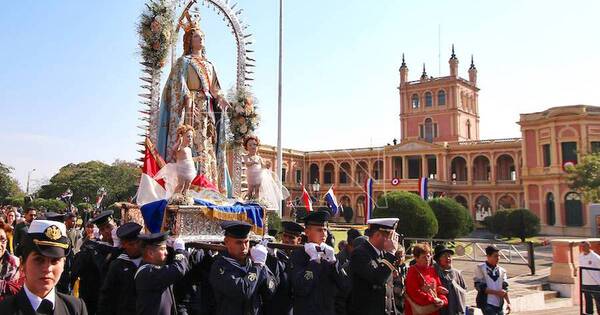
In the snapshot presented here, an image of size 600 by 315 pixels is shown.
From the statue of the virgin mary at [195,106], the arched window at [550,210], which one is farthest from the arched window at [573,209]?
the statue of the virgin mary at [195,106]

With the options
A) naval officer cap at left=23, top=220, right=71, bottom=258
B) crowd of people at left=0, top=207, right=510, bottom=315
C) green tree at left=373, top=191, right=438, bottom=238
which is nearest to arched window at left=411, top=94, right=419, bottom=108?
green tree at left=373, top=191, right=438, bottom=238

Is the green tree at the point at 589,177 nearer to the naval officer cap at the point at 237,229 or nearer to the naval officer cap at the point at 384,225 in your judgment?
the naval officer cap at the point at 384,225

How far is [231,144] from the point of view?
35.7 feet

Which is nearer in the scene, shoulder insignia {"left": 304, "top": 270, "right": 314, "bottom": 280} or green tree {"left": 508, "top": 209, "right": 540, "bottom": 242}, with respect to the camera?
shoulder insignia {"left": 304, "top": 270, "right": 314, "bottom": 280}

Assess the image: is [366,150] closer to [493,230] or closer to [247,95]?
[493,230]

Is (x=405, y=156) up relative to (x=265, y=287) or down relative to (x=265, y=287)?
up

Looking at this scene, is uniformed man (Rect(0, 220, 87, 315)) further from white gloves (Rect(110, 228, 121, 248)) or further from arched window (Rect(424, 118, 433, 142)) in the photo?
arched window (Rect(424, 118, 433, 142))

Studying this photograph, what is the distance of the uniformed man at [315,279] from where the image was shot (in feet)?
14.8

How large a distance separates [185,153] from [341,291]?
3.86 metres

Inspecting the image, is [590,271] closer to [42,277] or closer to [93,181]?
[42,277]

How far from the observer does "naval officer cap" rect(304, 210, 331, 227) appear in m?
4.81

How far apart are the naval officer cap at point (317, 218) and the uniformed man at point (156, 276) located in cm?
127

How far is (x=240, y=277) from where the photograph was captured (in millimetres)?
4074

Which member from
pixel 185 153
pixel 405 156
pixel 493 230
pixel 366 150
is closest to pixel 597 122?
pixel 493 230
